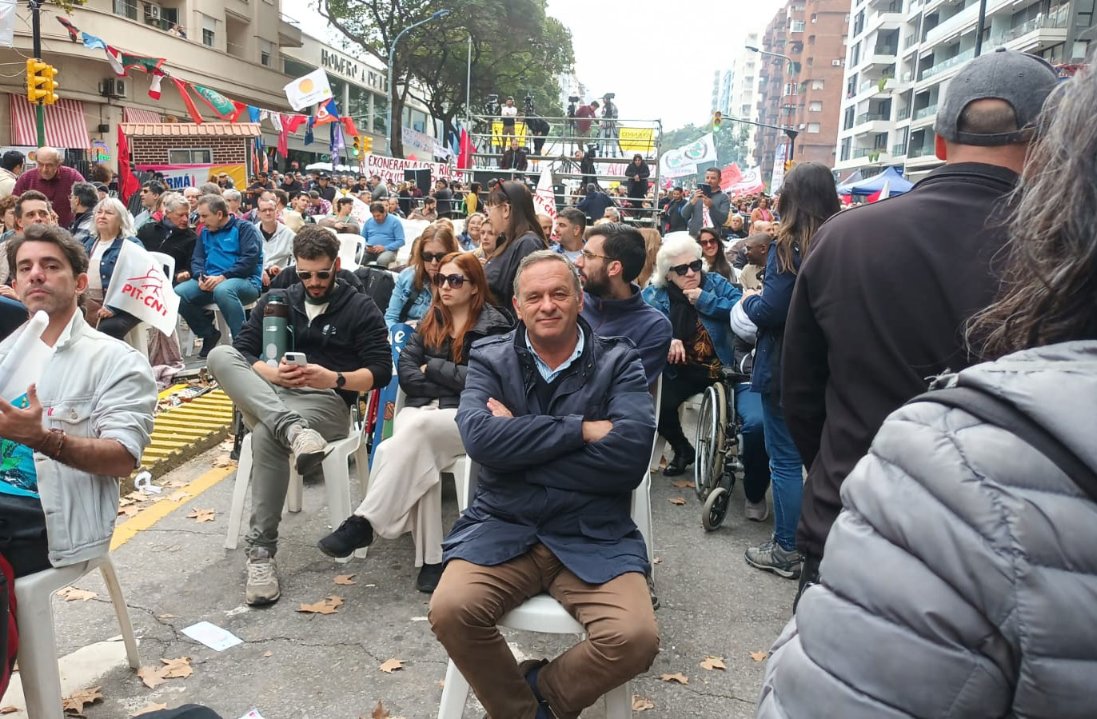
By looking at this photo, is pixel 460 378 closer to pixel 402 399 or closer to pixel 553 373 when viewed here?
pixel 402 399

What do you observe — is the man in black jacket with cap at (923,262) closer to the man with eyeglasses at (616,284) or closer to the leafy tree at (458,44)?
the man with eyeglasses at (616,284)

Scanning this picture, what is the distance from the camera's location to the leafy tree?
39.3 metres

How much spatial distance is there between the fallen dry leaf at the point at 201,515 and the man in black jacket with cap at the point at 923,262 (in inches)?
155

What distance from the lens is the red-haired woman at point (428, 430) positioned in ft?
13.3

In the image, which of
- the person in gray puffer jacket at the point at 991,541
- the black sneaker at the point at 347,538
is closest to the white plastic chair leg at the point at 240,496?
the black sneaker at the point at 347,538

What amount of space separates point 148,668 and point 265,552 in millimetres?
841

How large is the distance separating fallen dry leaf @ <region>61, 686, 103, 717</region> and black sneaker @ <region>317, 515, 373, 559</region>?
1079 millimetres

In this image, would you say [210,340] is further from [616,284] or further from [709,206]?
[709,206]

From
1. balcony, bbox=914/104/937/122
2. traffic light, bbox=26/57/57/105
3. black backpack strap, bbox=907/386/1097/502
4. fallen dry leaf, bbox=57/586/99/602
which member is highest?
balcony, bbox=914/104/937/122

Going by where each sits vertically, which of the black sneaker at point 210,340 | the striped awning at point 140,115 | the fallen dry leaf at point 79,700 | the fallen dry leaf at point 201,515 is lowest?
the fallen dry leaf at point 79,700

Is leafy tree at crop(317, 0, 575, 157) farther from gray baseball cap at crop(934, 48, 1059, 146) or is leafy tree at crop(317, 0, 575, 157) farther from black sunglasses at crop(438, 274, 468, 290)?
gray baseball cap at crop(934, 48, 1059, 146)

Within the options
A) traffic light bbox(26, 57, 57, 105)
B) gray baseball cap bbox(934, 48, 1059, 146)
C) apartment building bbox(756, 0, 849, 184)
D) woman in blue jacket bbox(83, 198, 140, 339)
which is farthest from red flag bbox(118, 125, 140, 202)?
apartment building bbox(756, 0, 849, 184)

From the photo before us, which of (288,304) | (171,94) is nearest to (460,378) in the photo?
(288,304)

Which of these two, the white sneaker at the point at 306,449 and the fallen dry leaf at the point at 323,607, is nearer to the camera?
the fallen dry leaf at the point at 323,607
